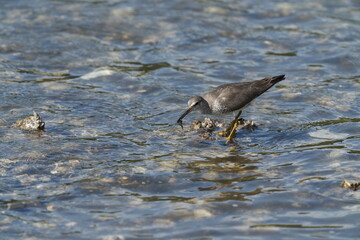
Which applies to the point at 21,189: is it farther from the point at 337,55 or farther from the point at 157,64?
the point at 337,55

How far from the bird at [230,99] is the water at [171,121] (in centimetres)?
42

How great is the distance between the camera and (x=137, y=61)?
44.1ft

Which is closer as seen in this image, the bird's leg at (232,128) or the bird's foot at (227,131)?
the bird's leg at (232,128)

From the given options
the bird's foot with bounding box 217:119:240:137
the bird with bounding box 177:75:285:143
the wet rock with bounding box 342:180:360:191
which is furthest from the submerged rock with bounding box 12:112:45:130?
the wet rock with bounding box 342:180:360:191

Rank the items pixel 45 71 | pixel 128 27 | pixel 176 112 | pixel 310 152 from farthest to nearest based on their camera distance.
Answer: pixel 128 27
pixel 45 71
pixel 176 112
pixel 310 152

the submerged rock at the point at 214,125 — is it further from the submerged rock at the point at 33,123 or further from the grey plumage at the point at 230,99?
the submerged rock at the point at 33,123

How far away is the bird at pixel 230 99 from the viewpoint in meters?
10.2

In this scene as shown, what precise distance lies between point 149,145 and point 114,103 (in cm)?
200

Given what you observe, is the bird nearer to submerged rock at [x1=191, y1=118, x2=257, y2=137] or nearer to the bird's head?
the bird's head

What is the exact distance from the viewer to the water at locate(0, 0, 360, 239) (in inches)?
287

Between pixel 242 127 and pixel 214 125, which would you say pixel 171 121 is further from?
pixel 242 127

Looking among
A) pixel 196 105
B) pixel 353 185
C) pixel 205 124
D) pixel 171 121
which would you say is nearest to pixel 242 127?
pixel 205 124

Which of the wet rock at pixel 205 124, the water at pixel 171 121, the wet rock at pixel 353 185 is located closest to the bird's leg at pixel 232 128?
the water at pixel 171 121

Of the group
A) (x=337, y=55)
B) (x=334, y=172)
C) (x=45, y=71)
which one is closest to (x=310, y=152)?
(x=334, y=172)
